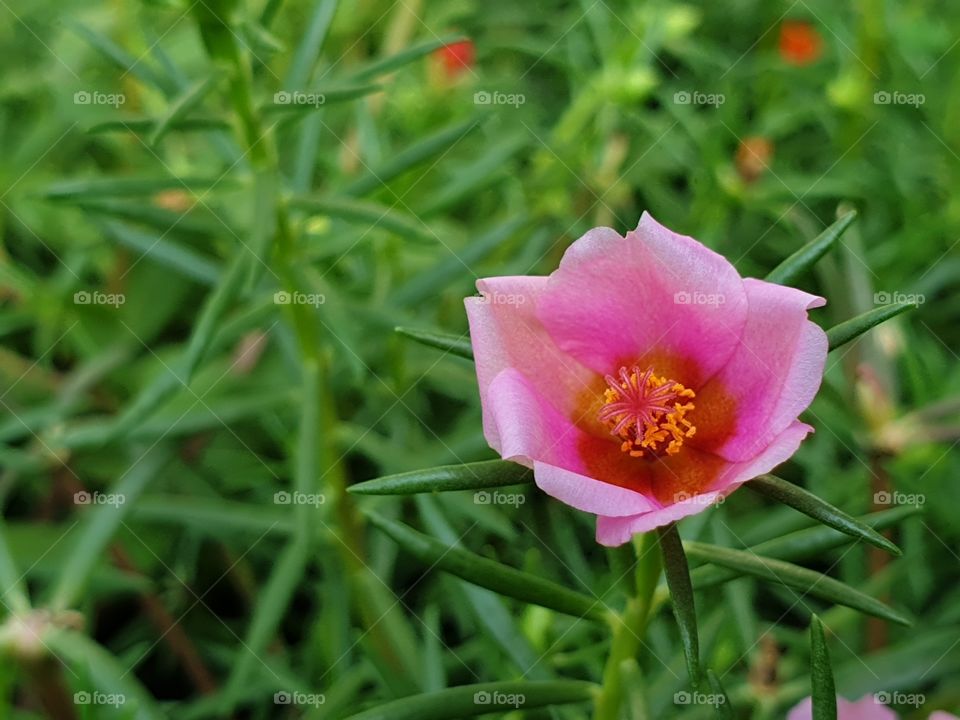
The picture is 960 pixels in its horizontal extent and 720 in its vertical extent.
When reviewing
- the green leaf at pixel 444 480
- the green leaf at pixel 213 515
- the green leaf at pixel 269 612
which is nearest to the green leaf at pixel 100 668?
the green leaf at pixel 269 612

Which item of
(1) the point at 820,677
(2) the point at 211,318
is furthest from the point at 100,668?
(1) the point at 820,677

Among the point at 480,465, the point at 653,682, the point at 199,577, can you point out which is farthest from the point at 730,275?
the point at 199,577

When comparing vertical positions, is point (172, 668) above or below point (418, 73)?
below

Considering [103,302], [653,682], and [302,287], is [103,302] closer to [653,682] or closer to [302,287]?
[302,287]

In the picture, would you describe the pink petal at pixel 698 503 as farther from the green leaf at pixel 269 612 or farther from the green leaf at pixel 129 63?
the green leaf at pixel 129 63

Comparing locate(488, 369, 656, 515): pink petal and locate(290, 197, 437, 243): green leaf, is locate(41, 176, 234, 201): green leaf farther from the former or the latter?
locate(488, 369, 656, 515): pink petal
